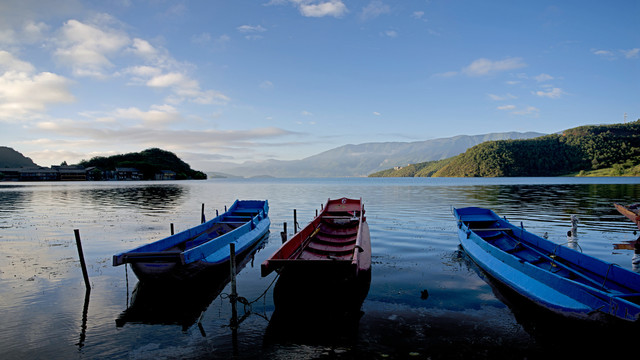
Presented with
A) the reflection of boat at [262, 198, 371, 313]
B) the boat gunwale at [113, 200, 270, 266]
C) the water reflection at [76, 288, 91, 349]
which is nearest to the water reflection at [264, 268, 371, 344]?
the reflection of boat at [262, 198, 371, 313]

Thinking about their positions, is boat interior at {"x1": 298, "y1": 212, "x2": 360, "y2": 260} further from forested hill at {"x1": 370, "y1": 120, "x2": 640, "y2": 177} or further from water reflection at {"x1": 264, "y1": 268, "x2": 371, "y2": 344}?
forested hill at {"x1": 370, "y1": 120, "x2": 640, "y2": 177}

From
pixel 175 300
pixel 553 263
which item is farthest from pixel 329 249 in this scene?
pixel 553 263

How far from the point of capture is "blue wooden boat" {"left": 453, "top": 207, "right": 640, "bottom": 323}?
827cm

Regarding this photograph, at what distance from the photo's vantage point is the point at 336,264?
11109mm

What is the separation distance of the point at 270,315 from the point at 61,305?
7537mm

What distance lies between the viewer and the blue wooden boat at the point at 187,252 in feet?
41.1

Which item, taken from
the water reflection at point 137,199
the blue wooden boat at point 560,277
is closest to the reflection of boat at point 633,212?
the blue wooden boat at point 560,277

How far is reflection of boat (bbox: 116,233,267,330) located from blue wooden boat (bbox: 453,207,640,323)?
1067 centimetres

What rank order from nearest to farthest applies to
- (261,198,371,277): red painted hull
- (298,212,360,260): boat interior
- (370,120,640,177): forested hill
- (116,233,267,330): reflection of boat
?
(116,233,267,330): reflection of boat < (261,198,371,277): red painted hull < (298,212,360,260): boat interior < (370,120,640,177): forested hill

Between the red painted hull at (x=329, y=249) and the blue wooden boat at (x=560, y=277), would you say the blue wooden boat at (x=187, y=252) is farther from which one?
the blue wooden boat at (x=560, y=277)

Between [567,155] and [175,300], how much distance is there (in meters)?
204

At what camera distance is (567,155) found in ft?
559

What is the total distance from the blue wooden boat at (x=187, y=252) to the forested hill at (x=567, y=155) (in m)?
174

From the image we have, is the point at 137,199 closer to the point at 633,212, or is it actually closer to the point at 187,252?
the point at 187,252
